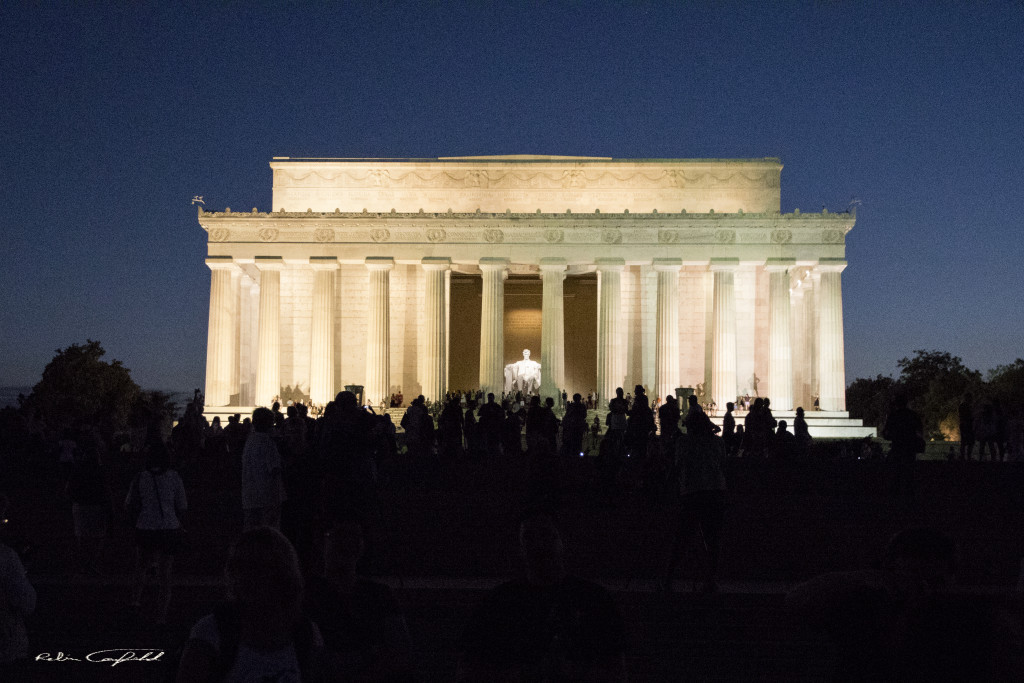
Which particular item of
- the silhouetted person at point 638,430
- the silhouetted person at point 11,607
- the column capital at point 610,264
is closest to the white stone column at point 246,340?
the column capital at point 610,264

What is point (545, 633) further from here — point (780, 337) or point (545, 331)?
point (780, 337)

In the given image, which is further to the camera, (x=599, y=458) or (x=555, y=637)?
(x=599, y=458)

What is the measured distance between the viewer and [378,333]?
47156mm

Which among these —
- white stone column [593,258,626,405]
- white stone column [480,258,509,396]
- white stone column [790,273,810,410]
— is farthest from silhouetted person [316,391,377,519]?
white stone column [790,273,810,410]

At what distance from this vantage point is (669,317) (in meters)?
46.4

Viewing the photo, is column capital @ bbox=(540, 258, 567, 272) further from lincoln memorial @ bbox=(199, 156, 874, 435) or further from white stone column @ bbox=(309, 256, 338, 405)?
white stone column @ bbox=(309, 256, 338, 405)

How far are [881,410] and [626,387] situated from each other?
47.9m

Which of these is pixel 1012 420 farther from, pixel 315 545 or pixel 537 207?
pixel 537 207

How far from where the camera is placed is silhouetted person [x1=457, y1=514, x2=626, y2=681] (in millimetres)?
4531

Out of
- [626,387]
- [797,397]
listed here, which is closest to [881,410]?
[797,397]

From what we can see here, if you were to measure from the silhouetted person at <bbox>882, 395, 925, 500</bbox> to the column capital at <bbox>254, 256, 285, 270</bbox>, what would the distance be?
114 feet

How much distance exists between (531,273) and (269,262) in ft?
46.8

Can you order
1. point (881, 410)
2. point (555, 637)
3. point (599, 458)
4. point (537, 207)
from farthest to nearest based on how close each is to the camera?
point (881, 410)
point (537, 207)
point (599, 458)
point (555, 637)

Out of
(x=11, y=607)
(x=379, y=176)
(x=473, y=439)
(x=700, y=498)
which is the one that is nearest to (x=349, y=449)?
(x=700, y=498)
